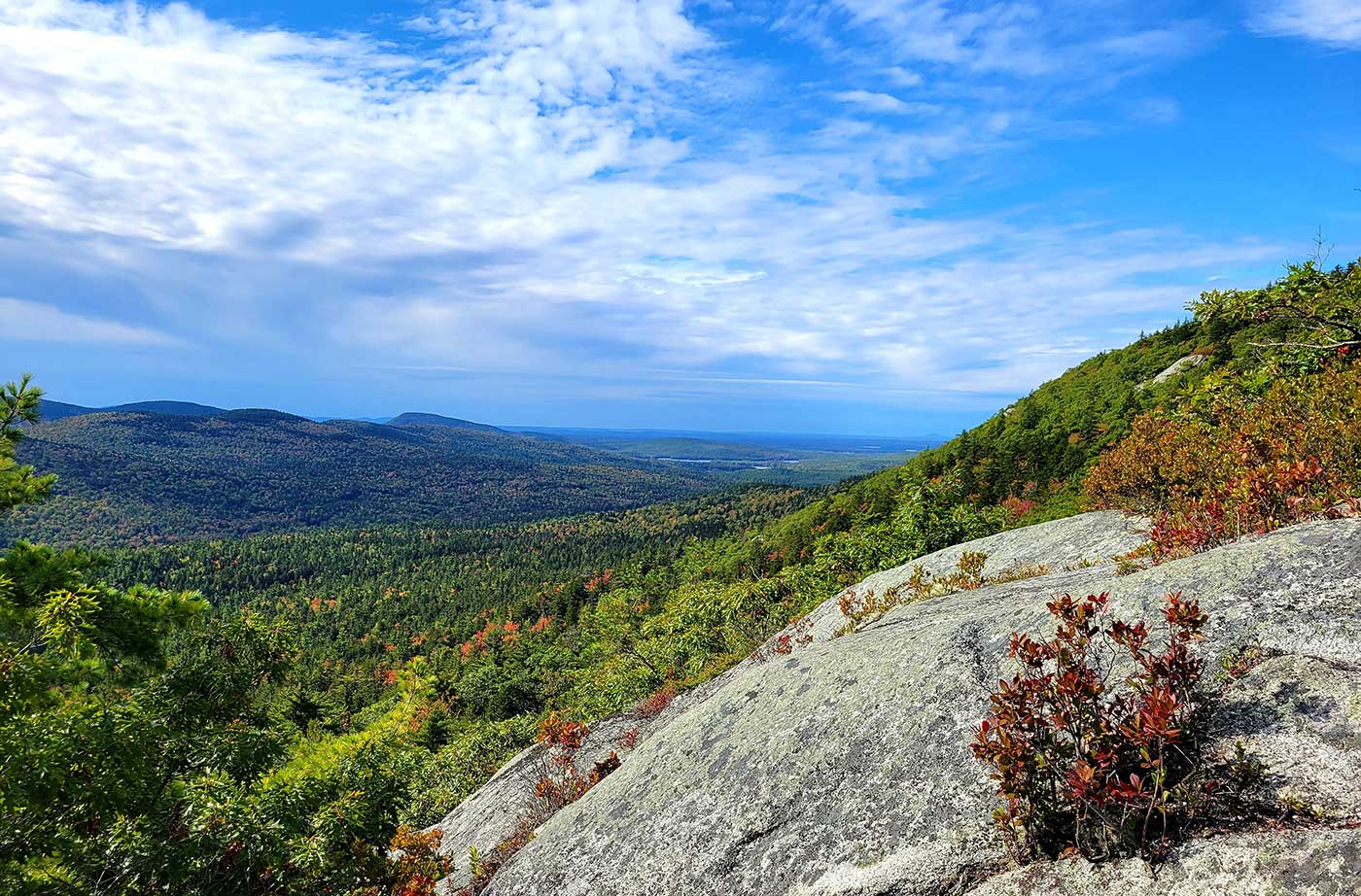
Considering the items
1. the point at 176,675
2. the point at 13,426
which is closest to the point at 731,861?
the point at 176,675

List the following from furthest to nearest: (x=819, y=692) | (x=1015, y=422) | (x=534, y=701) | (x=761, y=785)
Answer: (x=534, y=701) < (x=1015, y=422) < (x=819, y=692) < (x=761, y=785)

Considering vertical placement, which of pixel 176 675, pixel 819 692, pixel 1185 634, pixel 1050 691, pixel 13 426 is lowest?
pixel 176 675

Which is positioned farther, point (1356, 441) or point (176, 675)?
point (176, 675)

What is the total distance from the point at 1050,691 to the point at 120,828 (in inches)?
425

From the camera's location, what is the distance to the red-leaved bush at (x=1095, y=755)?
3.80m

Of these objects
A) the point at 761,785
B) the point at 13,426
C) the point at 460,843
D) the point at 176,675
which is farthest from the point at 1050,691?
the point at 13,426

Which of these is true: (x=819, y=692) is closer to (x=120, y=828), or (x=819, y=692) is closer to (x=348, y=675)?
(x=120, y=828)

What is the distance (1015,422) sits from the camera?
56.0 metres

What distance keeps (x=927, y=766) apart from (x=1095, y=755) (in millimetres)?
1680

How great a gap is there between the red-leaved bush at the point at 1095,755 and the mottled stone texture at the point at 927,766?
0.20 metres

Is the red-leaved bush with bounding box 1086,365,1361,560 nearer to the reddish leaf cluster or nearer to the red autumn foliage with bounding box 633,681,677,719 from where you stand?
the reddish leaf cluster

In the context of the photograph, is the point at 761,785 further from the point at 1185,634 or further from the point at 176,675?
the point at 176,675

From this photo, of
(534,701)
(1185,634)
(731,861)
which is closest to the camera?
(1185,634)

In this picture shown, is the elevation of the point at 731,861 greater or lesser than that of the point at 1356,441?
lesser
